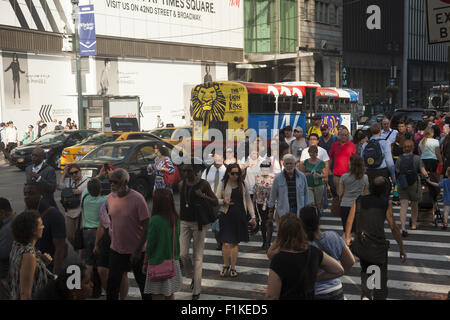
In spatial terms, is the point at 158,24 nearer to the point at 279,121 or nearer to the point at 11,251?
the point at 279,121

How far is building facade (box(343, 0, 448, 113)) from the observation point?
2739 inches

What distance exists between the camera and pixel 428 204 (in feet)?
36.8

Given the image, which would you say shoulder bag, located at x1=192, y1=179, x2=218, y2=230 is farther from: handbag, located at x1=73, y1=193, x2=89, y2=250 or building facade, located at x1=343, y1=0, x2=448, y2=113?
building facade, located at x1=343, y1=0, x2=448, y2=113

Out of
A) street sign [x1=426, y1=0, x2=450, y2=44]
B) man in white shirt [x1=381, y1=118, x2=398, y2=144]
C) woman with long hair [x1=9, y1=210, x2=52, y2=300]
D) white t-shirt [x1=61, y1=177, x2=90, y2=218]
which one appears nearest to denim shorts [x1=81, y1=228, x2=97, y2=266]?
white t-shirt [x1=61, y1=177, x2=90, y2=218]

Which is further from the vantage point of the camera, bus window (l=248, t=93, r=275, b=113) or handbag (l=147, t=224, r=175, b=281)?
bus window (l=248, t=93, r=275, b=113)

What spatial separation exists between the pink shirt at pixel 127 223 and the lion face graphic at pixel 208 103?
682 inches

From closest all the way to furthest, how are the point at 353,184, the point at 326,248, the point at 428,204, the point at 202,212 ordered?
the point at 326,248 < the point at 202,212 < the point at 353,184 < the point at 428,204

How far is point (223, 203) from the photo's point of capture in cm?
815

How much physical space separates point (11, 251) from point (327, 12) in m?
54.6

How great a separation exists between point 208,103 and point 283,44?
2955 cm

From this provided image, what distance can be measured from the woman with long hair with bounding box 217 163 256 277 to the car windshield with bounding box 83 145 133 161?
669 centimetres

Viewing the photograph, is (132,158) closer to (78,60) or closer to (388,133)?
(388,133)

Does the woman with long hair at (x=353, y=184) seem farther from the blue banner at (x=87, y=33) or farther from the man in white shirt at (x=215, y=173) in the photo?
the blue banner at (x=87, y=33)

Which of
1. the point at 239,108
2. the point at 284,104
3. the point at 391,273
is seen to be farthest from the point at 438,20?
the point at 284,104
